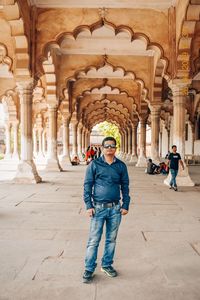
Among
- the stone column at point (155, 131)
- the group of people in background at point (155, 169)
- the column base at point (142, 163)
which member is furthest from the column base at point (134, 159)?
the group of people in background at point (155, 169)

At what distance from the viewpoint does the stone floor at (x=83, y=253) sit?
2.85 meters

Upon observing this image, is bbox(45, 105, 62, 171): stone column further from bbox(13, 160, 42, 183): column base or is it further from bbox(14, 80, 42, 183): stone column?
bbox(13, 160, 42, 183): column base

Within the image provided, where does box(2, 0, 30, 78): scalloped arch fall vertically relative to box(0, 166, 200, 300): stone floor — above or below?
above

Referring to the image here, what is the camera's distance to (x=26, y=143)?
35.6 feet

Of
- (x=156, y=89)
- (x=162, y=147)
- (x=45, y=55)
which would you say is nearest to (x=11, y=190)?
(x=45, y=55)

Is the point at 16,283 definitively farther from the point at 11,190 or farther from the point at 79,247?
the point at 11,190

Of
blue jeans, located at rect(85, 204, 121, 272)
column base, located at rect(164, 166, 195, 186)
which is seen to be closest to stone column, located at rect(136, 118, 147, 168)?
column base, located at rect(164, 166, 195, 186)

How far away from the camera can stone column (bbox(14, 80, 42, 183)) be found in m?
10.7

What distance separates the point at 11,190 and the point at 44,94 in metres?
7.84

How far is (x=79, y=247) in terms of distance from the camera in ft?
13.4

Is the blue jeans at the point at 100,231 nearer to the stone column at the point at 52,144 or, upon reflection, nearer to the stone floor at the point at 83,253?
the stone floor at the point at 83,253

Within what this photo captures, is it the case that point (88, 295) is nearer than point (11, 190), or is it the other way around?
point (88, 295)

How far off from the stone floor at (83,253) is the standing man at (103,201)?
0.22 metres

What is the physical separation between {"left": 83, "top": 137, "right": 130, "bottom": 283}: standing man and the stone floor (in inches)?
8.7
